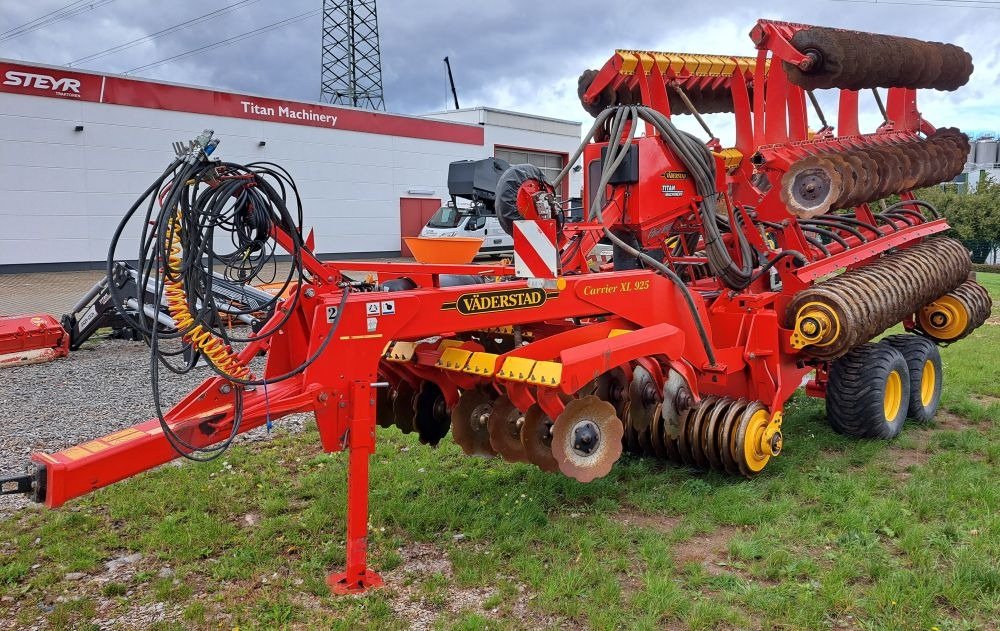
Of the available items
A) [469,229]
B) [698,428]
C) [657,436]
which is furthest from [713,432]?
[469,229]

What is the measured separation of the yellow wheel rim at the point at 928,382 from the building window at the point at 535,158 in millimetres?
25255

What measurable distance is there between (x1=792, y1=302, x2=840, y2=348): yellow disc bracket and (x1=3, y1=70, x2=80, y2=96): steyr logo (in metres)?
20.3

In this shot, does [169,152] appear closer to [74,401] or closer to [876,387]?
[74,401]

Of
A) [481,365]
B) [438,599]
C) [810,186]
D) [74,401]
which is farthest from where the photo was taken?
[74,401]

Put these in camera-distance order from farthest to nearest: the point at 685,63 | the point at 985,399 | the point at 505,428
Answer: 1. the point at 985,399
2. the point at 685,63
3. the point at 505,428

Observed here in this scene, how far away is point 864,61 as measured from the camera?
17.9 ft

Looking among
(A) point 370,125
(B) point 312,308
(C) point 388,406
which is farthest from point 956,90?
(A) point 370,125

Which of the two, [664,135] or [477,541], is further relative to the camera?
[664,135]

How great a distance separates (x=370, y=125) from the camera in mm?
26812

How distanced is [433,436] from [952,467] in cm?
342

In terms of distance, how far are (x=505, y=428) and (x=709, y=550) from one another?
4.02ft

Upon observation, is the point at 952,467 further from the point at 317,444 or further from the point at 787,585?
the point at 317,444

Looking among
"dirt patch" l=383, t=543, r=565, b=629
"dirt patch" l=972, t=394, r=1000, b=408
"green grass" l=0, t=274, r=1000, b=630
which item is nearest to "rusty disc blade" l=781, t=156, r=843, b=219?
"green grass" l=0, t=274, r=1000, b=630

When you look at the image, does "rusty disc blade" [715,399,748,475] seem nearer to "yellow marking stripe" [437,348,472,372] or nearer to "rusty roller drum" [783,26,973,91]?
"yellow marking stripe" [437,348,472,372]
